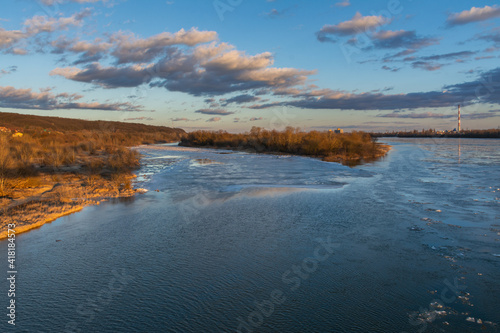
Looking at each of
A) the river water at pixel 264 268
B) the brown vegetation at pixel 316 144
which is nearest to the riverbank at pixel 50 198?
the river water at pixel 264 268

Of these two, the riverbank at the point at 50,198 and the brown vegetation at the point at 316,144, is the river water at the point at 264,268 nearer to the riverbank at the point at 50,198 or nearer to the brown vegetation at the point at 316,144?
the riverbank at the point at 50,198

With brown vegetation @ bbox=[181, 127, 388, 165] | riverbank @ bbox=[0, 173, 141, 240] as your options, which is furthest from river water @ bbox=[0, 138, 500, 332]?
brown vegetation @ bbox=[181, 127, 388, 165]

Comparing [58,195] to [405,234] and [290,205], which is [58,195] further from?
[405,234]

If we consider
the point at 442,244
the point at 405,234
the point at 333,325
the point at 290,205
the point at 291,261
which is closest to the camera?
the point at 333,325

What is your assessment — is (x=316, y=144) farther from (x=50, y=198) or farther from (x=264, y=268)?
(x=264, y=268)

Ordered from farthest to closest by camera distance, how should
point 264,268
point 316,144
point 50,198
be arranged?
point 316,144
point 50,198
point 264,268

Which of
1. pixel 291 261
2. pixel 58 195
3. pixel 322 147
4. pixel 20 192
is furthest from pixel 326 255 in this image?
pixel 322 147

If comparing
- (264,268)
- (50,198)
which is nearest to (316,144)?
(50,198)
